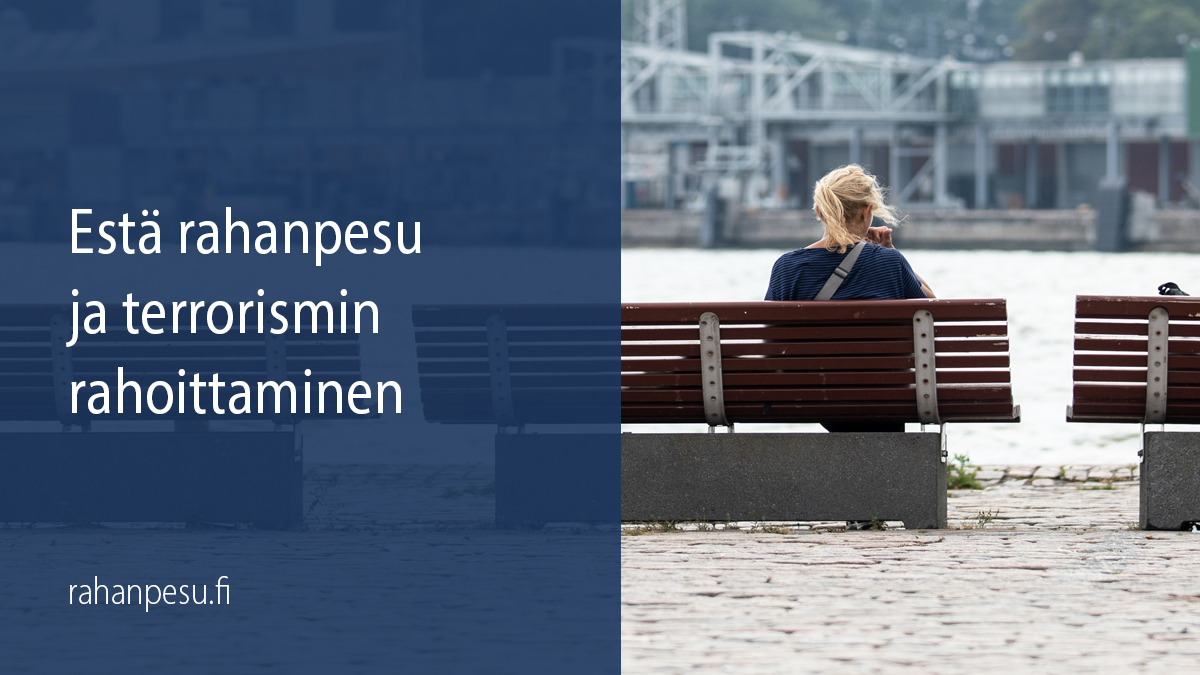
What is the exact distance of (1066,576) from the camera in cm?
605

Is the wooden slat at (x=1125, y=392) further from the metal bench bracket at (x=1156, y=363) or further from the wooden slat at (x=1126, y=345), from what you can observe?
the wooden slat at (x=1126, y=345)

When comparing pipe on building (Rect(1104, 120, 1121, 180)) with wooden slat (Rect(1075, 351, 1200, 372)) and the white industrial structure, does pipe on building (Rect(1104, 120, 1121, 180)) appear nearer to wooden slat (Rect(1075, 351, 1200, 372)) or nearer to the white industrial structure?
the white industrial structure

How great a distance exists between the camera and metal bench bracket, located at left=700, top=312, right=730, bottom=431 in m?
7.26

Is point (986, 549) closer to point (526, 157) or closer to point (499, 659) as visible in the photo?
point (499, 659)

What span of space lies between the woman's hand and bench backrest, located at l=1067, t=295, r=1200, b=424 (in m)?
0.74

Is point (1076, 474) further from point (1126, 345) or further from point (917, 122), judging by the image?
point (917, 122)

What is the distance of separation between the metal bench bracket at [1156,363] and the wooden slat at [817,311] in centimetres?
51

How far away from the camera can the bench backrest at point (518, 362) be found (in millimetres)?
7387

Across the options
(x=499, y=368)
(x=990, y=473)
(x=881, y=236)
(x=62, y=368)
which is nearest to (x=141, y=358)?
(x=62, y=368)

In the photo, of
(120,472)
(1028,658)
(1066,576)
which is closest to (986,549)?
(1066,576)

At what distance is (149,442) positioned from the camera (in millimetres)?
7586

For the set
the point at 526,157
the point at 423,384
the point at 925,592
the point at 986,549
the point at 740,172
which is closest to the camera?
the point at 925,592

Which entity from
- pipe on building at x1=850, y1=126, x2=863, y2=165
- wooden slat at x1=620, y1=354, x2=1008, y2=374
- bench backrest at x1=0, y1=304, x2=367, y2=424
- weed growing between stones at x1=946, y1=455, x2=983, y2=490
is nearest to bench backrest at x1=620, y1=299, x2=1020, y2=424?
wooden slat at x1=620, y1=354, x2=1008, y2=374

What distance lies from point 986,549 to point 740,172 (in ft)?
268
